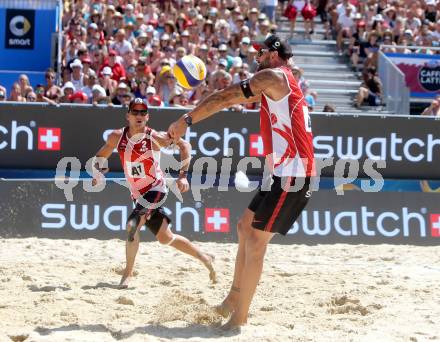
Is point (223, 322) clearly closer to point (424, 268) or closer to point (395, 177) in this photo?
point (424, 268)

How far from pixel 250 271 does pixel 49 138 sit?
5.64 m

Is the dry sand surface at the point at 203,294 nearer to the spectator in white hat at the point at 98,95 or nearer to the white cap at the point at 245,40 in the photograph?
the spectator in white hat at the point at 98,95

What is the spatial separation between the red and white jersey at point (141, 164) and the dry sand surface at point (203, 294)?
864mm

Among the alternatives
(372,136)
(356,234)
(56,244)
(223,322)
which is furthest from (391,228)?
(223,322)

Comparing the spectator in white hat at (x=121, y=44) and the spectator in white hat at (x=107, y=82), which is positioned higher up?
the spectator in white hat at (x=121, y=44)

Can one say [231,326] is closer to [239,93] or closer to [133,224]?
[239,93]

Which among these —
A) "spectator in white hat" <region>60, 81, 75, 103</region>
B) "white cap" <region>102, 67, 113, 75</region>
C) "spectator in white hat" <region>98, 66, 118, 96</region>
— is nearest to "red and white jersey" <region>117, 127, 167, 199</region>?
"spectator in white hat" <region>60, 81, 75, 103</region>

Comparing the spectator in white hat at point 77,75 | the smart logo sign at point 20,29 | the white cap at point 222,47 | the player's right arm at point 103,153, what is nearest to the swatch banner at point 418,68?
the white cap at point 222,47

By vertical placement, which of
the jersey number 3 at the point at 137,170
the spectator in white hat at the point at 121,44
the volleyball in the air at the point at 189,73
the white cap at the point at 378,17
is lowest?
the jersey number 3 at the point at 137,170

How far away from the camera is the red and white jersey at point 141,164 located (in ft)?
26.5

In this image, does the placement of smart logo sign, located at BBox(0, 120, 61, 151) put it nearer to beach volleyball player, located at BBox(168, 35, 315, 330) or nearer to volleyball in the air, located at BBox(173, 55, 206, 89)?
volleyball in the air, located at BBox(173, 55, 206, 89)

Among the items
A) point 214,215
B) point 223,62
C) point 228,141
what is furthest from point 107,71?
point 214,215

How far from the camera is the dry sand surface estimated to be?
6180 mm

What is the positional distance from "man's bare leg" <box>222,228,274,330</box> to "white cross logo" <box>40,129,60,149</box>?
18.1ft
